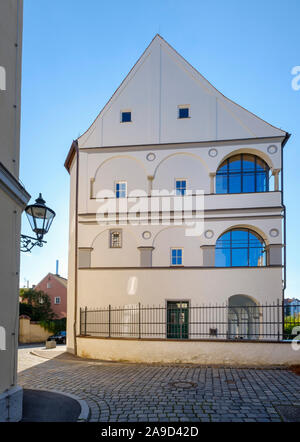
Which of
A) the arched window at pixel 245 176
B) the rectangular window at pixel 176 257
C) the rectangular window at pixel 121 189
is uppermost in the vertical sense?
Answer: the arched window at pixel 245 176

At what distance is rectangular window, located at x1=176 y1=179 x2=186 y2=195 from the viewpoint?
18484 mm

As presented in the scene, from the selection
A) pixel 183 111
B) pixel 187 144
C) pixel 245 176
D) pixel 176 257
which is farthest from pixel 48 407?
pixel 183 111

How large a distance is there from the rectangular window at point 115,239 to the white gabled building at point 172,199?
2.0 inches

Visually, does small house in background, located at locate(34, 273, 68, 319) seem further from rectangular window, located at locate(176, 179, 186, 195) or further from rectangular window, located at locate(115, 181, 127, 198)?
rectangular window, located at locate(176, 179, 186, 195)

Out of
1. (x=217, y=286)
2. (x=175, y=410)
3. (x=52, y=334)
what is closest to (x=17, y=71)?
(x=175, y=410)

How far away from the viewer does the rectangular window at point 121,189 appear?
62.5ft

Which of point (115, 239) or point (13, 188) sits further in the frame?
point (115, 239)

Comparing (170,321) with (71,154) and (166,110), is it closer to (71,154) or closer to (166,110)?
(166,110)

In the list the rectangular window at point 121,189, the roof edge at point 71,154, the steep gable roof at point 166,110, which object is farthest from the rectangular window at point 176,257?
the roof edge at point 71,154

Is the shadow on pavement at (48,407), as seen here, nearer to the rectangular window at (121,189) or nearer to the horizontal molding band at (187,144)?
the rectangular window at (121,189)

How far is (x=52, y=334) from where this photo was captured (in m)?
34.7

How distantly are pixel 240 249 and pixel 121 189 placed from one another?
6.91m

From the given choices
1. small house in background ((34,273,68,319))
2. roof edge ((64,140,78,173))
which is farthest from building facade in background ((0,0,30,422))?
small house in background ((34,273,68,319))

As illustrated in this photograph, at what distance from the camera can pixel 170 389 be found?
9.82 meters
